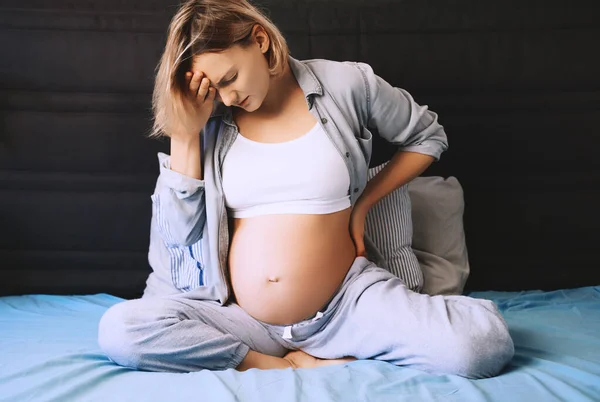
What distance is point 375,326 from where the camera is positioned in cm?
142

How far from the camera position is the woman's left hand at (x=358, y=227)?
160cm

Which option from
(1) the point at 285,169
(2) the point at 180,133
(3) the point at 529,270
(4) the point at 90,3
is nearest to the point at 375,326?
(1) the point at 285,169

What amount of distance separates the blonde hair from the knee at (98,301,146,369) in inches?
15.4

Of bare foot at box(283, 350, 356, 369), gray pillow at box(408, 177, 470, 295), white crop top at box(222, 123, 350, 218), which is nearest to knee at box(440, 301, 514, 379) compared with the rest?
bare foot at box(283, 350, 356, 369)

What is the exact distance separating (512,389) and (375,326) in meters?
0.29

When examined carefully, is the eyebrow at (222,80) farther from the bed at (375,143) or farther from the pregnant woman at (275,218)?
the bed at (375,143)

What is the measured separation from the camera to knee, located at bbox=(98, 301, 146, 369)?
136 centimetres

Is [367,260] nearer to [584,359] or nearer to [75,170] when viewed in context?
[584,359]

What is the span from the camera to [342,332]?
4.84 feet

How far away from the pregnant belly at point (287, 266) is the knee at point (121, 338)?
0.25 meters

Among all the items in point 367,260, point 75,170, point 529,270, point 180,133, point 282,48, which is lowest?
point 529,270

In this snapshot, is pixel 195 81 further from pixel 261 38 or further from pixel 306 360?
pixel 306 360

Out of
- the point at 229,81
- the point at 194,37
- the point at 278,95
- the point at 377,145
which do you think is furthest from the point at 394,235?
Answer: the point at 194,37

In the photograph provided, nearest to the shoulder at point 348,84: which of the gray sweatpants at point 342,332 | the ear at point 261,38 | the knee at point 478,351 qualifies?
the ear at point 261,38
